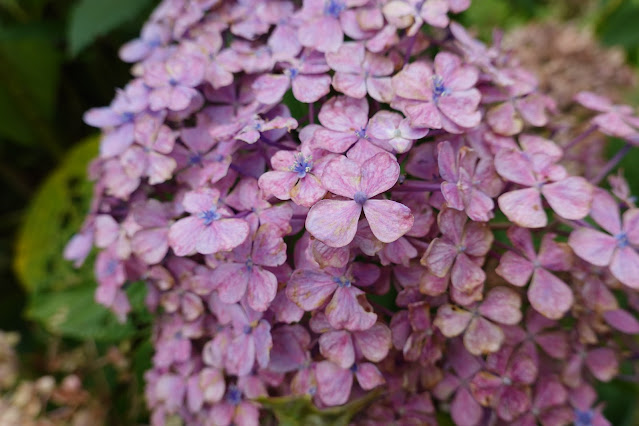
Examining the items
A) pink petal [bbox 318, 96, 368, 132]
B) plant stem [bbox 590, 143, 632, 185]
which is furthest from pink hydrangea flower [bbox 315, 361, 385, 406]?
plant stem [bbox 590, 143, 632, 185]

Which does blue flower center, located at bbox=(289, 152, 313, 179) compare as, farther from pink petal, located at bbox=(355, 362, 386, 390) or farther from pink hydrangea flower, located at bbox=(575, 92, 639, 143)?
pink hydrangea flower, located at bbox=(575, 92, 639, 143)

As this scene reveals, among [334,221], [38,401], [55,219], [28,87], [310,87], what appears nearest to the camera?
[334,221]

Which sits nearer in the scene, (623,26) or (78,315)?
(78,315)

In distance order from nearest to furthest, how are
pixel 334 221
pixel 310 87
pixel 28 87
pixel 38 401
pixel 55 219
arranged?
pixel 334 221
pixel 310 87
pixel 38 401
pixel 55 219
pixel 28 87

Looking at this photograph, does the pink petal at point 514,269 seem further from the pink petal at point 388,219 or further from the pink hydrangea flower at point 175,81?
the pink hydrangea flower at point 175,81

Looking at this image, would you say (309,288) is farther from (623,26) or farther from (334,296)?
(623,26)

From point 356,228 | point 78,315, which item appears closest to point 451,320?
point 356,228

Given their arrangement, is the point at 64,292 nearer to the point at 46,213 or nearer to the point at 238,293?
the point at 46,213

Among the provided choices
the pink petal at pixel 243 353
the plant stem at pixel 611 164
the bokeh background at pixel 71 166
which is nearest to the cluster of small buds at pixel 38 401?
the bokeh background at pixel 71 166
